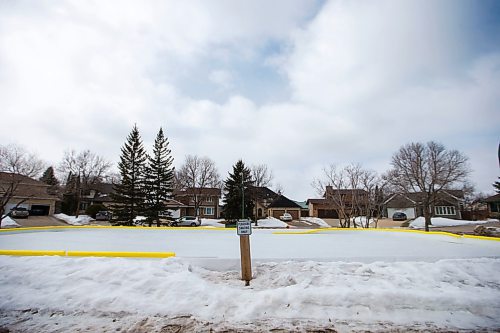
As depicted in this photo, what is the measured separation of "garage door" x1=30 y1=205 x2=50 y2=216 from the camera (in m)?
33.4

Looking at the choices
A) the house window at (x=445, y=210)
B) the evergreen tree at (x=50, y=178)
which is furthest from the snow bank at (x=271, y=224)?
the evergreen tree at (x=50, y=178)

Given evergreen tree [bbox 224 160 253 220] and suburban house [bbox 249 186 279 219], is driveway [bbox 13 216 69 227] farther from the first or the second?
suburban house [bbox 249 186 279 219]

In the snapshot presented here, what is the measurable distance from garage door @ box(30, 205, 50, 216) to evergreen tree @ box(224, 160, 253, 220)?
23.6 m

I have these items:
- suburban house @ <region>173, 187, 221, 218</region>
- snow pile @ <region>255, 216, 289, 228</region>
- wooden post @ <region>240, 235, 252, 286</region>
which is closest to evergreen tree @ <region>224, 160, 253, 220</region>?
snow pile @ <region>255, 216, 289, 228</region>

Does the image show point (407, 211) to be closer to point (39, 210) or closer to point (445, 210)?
point (445, 210)

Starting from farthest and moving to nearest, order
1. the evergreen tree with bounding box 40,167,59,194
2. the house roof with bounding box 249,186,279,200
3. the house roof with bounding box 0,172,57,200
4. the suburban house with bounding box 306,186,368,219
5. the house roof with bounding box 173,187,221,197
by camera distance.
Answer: the evergreen tree with bounding box 40,167,59,194, the house roof with bounding box 173,187,221,197, the house roof with bounding box 249,186,279,200, the house roof with bounding box 0,172,57,200, the suburban house with bounding box 306,186,368,219

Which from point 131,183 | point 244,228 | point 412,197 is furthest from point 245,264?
point 412,197

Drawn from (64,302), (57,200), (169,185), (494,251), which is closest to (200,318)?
(64,302)

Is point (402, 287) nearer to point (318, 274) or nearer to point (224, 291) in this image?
point (318, 274)

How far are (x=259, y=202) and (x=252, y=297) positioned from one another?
1473 inches

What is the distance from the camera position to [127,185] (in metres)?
25.3

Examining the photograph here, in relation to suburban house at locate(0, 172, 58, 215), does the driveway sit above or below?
below

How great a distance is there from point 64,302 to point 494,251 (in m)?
8.63

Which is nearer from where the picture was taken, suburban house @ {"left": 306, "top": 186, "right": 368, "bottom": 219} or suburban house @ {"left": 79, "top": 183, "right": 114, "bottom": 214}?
suburban house @ {"left": 306, "top": 186, "right": 368, "bottom": 219}
